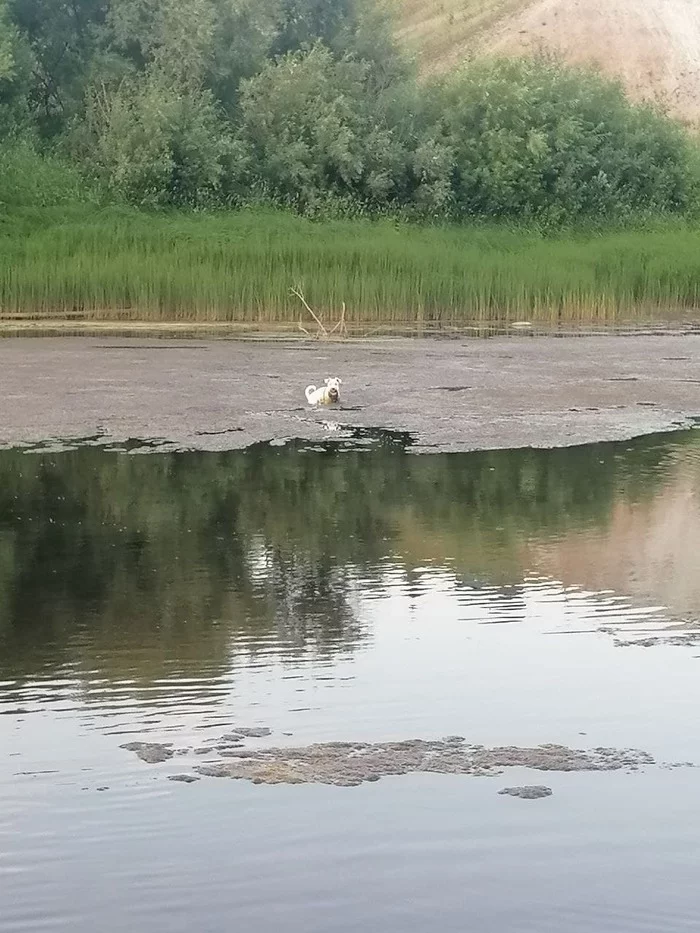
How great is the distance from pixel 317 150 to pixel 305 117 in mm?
872

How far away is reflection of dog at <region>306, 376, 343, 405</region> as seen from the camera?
45.5 ft

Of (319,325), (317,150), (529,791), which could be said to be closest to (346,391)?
(319,325)

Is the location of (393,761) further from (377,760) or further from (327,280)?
(327,280)

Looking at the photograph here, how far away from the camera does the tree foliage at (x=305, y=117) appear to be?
35281 mm

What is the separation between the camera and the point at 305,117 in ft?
120

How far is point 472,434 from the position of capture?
12.4 m

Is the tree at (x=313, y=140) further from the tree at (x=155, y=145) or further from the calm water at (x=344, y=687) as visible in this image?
the calm water at (x=344, y=687)

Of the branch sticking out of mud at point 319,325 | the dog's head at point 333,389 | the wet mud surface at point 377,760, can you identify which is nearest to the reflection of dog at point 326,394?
the dog's head at point 333,389

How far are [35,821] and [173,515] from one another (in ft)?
16.1

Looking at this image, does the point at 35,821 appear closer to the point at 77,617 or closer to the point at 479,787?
the point at 479,787

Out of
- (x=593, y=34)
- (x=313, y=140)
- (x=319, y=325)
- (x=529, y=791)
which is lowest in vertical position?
(x=529, y=791)

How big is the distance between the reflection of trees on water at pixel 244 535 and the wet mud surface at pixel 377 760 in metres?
1.01

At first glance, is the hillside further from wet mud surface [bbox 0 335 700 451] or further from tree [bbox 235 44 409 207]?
wet mud surface [bbox 0 335 700 451]

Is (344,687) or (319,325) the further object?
(319,325)
